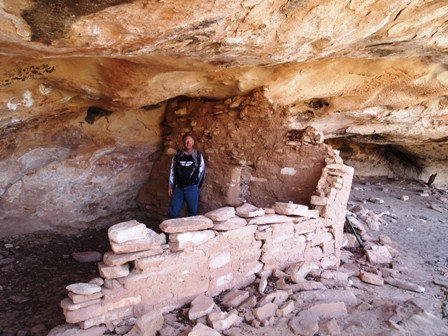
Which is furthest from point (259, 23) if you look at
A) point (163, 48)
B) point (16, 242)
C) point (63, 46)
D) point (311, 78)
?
point (16, 242)

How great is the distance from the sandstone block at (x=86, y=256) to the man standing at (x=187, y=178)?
2.95ft

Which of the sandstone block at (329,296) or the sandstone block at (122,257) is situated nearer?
the sandstone block at (122,257)

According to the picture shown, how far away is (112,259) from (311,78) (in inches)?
116

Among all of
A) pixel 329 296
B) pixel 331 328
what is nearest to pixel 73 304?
pixel 331 328

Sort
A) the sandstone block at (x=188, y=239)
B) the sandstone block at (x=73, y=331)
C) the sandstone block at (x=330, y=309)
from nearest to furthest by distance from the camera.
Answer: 1. the sandstone block at (x=73, y=331)
2. the sandstone block at (x=188, y=239)
3. the sandstone block at (x=330, y=309)

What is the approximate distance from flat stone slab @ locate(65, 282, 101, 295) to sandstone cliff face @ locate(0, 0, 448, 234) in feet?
4.35

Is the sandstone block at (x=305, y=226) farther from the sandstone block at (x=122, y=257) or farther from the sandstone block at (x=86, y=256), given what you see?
the sandstone block at (x=86, y=256)

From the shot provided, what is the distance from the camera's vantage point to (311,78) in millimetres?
4066

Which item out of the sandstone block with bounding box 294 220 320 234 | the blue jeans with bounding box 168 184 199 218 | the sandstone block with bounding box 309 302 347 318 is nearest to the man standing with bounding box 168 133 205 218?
the blue jeans with bounding box 168 184 199 218

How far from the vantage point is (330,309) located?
8.39 ft

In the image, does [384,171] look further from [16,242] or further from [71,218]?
[16,242]

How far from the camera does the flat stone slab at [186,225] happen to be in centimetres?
241

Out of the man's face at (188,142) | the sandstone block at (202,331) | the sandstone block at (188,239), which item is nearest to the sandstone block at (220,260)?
the sandstone block at (188,239)

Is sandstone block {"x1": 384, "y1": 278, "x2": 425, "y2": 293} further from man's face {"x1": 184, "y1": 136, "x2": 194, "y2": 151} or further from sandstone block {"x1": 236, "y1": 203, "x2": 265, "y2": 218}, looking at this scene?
man's face {"x1": 184, "y1": 136, "x2": 194, "y2": 151}
